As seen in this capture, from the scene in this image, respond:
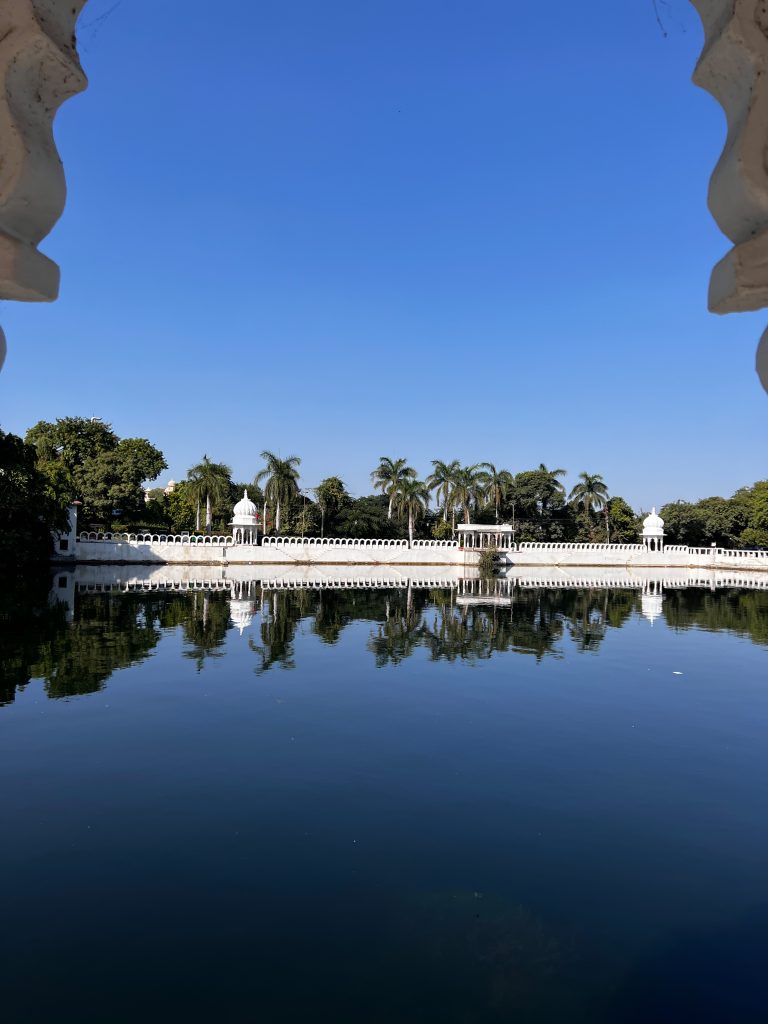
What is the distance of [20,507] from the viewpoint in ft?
104

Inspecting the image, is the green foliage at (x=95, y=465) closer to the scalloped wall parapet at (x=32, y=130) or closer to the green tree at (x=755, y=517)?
the scalloped wall parapet at (x=32, y=130)

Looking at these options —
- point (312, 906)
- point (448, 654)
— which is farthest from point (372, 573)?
point (312, 906)

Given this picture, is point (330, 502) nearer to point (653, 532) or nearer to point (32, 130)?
point (653, 532)

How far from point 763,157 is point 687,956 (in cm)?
488

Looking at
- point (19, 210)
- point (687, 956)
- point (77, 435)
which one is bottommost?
point (687, 956)

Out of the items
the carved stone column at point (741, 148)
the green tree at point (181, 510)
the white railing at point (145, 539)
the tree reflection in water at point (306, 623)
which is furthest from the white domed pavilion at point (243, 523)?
the carved stone column at point (741, 148)

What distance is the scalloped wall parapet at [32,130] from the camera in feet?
6.58

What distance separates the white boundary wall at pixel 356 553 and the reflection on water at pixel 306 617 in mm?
3920

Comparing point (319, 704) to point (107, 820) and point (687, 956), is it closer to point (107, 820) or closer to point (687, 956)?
point (107, 820)

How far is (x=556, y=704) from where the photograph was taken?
11375mm

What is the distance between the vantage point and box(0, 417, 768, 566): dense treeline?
3434cm

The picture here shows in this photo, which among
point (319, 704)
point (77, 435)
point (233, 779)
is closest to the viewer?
point (233, 779)

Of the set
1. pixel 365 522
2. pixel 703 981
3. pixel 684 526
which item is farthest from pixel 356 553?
pixel 703 981

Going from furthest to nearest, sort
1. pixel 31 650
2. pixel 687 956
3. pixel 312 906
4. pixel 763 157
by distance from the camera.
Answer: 1. pixel 31 650
2. pixel 312 906
3. pixel 687 956
4. pixel 763 157
